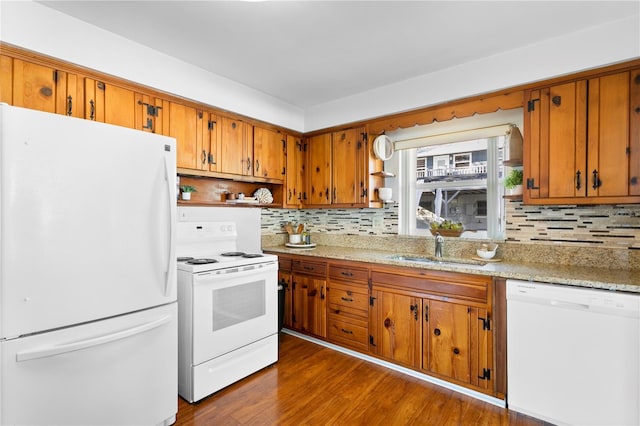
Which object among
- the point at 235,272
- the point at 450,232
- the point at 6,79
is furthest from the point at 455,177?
the point at 6,79

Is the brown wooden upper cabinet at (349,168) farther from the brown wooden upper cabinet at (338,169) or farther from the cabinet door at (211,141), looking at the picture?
the cabinet door at (211,141)

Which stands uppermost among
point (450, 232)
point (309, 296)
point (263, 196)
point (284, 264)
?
point (263, 196)

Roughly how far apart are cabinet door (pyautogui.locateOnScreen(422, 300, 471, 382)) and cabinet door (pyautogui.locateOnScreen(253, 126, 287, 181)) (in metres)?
1.99

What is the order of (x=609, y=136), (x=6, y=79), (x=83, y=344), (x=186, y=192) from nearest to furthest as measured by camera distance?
(x=83, y=344), (x=6, y=79), (x=609, y=136), (x=186, y=192)

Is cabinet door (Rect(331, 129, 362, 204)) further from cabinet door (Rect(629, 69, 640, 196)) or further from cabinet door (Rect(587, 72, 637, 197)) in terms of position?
cabinet door (Rect(629, 69, 640, 196))

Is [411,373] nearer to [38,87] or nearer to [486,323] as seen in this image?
[486,323]

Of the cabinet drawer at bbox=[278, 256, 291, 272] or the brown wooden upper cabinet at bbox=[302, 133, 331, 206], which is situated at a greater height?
the brown wooden upper cabinet at bbox=[302, 133, 331, 206]

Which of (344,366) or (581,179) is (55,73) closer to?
(344,366)

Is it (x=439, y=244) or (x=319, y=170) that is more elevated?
(x=319, y=170)

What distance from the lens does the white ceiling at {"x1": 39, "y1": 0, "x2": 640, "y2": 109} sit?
6.11 feet

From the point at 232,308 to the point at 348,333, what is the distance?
110 centimetres

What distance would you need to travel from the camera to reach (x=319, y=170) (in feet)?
11.9

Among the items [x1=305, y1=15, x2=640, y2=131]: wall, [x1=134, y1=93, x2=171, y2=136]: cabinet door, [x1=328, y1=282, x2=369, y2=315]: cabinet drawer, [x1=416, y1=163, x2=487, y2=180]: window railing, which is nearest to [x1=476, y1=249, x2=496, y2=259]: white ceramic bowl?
[x1=416, y1=163, x2=487, y2=180]: window railing

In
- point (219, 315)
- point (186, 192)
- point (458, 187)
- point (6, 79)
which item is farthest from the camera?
point (458, 187)
